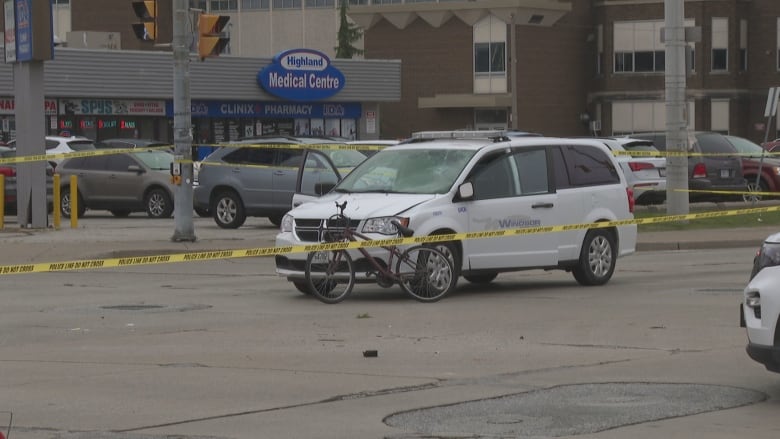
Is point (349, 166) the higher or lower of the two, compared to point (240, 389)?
higher

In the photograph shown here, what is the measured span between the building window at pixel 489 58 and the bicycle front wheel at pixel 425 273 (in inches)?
2177

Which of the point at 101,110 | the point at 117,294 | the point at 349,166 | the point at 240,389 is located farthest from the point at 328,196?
the point at 101,110

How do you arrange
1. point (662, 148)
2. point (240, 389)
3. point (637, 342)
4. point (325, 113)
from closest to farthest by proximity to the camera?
point (240, 389) → point (637, 342) → point (662, 148) → point (325, 113)

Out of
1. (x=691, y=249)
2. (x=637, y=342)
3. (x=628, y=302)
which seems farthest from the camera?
(x=691, y=249)

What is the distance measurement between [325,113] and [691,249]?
108ft

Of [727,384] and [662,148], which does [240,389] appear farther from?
[662,148]

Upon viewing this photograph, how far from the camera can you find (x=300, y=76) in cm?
5356

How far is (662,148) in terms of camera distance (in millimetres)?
33906

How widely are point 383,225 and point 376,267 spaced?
1.54ft

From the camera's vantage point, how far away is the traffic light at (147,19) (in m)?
21.0

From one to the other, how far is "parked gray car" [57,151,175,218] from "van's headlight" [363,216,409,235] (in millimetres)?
16182

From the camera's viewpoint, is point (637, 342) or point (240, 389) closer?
point (240, 389)

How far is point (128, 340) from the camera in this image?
41.0ft

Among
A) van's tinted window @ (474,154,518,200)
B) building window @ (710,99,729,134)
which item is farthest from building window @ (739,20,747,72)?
van's tinted window @ (474,154,518,200)
